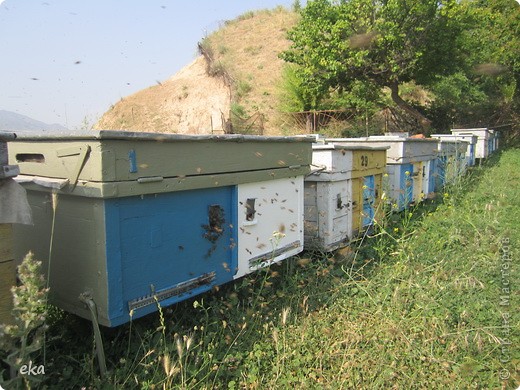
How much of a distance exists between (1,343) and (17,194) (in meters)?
0.63

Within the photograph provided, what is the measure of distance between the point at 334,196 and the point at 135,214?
2.32 meters

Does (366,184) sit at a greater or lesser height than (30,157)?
lesser

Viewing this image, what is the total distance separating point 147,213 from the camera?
89.0 inches

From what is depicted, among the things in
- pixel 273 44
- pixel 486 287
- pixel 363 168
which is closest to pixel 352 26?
pixel 363 168

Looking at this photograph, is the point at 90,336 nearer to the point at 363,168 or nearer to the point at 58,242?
the point at 58,242

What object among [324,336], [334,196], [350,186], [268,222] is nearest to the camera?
[324,336]

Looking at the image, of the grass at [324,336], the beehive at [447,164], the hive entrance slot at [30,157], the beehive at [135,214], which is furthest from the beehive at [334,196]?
the beehive at [447,164]

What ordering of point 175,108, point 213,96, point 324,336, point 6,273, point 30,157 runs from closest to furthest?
1. point 6,273
2. point 30,157
3. point 324,336
4. point 213,96
5. point 175,108

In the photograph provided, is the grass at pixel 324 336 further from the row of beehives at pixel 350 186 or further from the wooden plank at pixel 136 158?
the wooden plank at pixel 136 158

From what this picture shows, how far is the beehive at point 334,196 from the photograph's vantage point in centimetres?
395

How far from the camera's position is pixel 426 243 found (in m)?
4.82

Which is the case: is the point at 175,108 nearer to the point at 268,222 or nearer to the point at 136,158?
the point at 268,222

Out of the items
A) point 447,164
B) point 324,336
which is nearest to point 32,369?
point 324,336

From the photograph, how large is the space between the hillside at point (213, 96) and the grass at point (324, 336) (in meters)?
16.6
